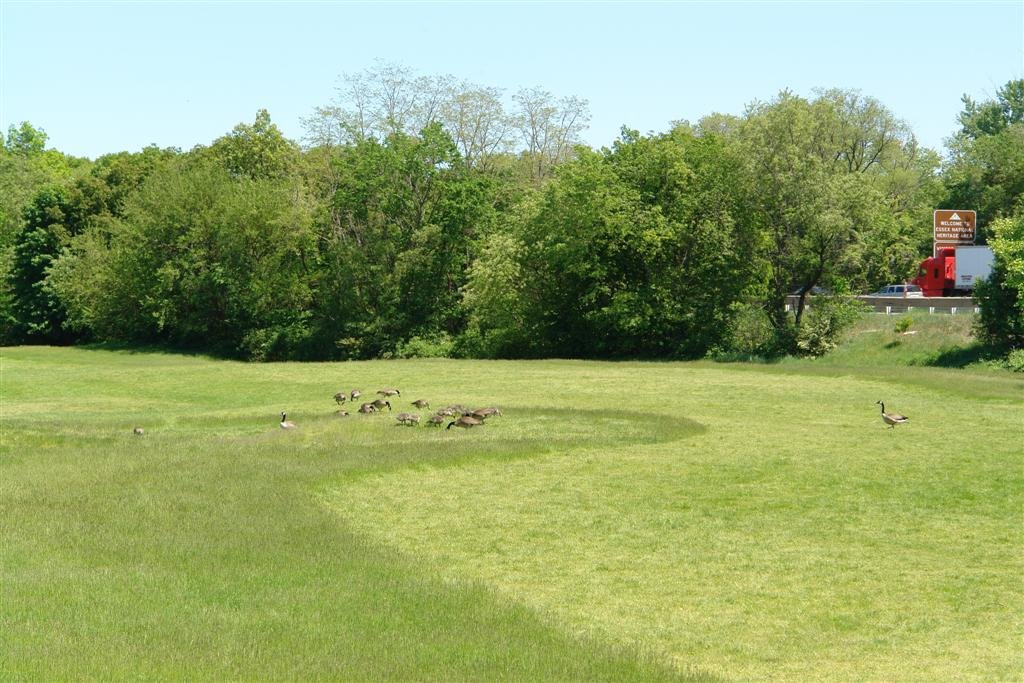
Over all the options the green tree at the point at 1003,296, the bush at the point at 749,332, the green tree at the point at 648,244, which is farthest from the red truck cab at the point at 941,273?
the green tree at the point at 1003,296

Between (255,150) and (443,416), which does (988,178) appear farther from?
(443,416)

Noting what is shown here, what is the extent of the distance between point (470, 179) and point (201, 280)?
19.3m

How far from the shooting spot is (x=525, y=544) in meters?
19.2

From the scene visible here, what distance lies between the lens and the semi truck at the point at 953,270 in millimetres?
72625

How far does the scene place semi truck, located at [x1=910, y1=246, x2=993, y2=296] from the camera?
72.6 m

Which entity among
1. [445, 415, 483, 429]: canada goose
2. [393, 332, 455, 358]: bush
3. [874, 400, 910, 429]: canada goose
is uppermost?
[393, 332, 455, 358]: bush

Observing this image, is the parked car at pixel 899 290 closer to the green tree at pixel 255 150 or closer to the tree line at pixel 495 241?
the tree line at pixel 495 241

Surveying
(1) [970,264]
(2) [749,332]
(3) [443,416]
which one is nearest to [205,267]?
(2) [749,332]

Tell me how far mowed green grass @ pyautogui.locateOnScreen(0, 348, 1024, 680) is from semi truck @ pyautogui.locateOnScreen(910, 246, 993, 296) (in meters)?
39.8

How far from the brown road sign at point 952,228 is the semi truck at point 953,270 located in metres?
1.19

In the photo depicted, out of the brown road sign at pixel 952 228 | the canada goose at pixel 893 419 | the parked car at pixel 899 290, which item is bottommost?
the canada goose at pixel 893 419

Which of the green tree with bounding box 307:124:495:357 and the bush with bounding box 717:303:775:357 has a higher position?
the green tree with bounding box 307:124:495:357

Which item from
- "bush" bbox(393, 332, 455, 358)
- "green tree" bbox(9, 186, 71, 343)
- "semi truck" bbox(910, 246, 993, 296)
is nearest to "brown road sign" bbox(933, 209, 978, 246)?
"semi truck" bbox(910, 246, 993, 296)

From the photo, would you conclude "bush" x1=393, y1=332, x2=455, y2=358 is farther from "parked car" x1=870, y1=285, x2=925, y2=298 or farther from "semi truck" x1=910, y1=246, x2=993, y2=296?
"parked car" x1=870, y1=285, x2=925, y2=298
